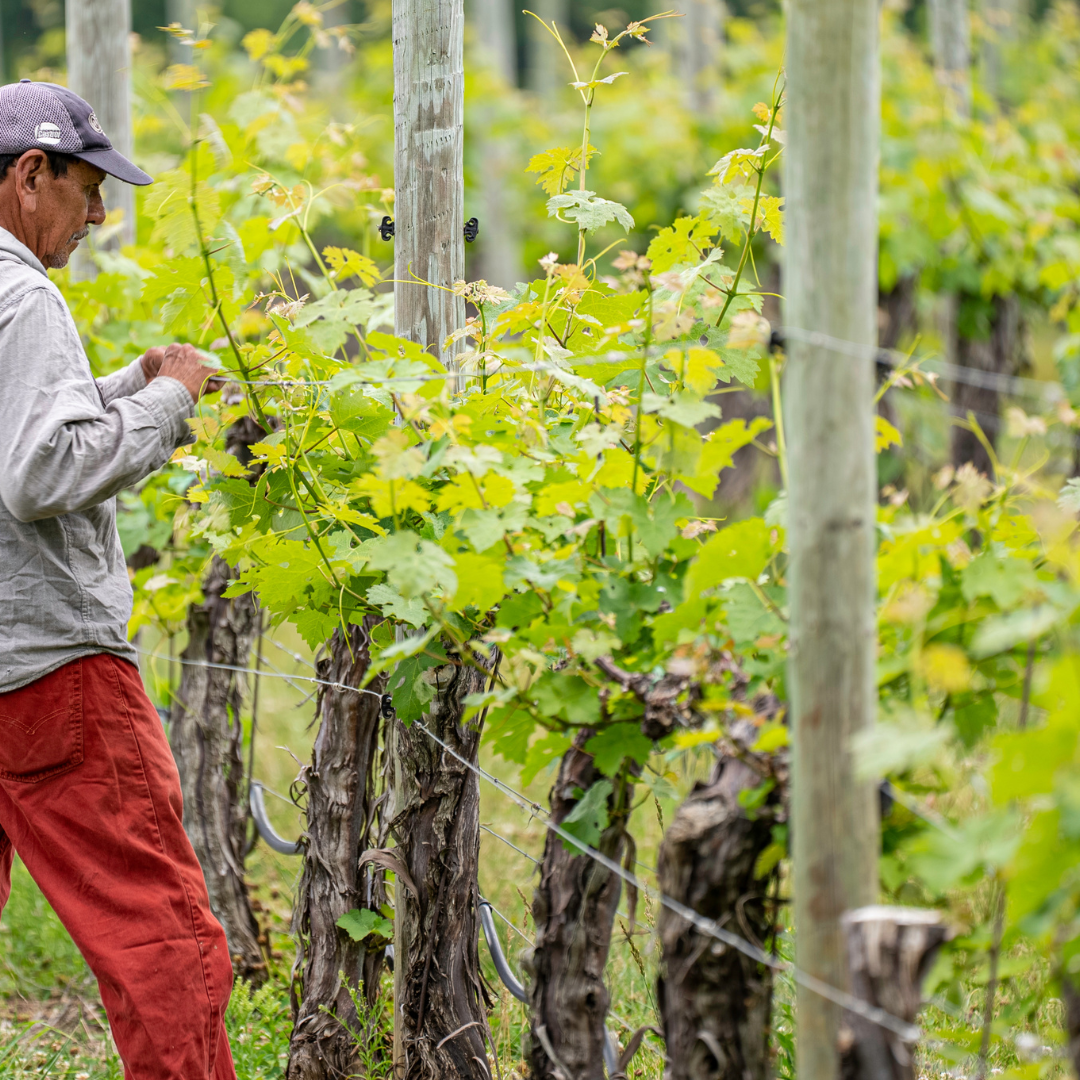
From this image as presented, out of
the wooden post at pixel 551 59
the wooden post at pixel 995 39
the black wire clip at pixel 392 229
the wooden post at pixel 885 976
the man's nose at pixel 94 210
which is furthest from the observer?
the wooden post at pixel 551 59

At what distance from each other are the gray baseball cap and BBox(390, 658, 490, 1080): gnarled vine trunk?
1.24 meters

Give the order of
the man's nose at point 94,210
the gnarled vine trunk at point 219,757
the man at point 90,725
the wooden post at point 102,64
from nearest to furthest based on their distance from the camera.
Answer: the man at point 90,725 → the man's nose at point 94,210 → the gnarled vine trunk at point 219,757 → the wooden post at point 102,64

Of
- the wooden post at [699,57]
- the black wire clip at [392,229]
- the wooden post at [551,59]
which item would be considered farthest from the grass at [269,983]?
the wooden post at [551,59]

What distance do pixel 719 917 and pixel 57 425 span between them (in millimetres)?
1289

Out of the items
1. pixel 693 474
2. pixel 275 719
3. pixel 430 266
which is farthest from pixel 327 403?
pixel 275 719

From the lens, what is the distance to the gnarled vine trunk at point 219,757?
10.8ft

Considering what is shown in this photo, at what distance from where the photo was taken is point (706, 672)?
61.5 inches

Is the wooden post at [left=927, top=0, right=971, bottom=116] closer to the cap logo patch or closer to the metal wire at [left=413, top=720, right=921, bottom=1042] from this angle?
the cap logo patch

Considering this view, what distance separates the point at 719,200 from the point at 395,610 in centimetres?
98

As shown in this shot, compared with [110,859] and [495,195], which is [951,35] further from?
[110,859]

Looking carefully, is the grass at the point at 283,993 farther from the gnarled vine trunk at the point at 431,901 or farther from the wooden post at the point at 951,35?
the wooden post at the point at 951,35

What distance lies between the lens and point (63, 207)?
216 centimetres

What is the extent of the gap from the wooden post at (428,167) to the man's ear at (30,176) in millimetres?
662

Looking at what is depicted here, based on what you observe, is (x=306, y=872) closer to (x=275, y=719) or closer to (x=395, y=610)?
(x=395, y=610)
